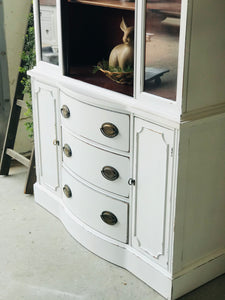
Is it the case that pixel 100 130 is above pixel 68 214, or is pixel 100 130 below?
above

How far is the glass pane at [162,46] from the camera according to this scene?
2.08 meters

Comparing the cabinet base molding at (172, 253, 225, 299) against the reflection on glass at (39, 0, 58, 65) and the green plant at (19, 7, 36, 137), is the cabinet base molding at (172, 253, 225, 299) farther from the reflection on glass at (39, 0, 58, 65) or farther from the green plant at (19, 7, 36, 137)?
the green plant at (19, 7, 36, 137)

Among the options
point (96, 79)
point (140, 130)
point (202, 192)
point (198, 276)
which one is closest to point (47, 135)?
point (96, 79)

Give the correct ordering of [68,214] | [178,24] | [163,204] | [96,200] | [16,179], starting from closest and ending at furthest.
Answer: [178,24]
[163,204]
[96,200]
[68,214]
[16,179]

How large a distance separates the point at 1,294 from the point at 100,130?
1009 mm

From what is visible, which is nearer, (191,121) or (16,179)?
(191,121)

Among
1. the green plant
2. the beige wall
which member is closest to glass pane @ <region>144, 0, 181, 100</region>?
the green plant

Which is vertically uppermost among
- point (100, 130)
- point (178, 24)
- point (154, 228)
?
point (178, 24)

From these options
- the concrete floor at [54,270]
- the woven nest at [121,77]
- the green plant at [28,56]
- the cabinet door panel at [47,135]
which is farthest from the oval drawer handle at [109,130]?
the green plant at [28,56]

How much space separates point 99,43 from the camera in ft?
10.2

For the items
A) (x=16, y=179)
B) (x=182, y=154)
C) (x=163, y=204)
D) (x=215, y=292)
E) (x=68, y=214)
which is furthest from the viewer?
(x=16, y=179)

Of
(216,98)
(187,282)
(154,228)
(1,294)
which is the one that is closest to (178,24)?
(216,98)

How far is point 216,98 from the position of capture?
2.26 meters

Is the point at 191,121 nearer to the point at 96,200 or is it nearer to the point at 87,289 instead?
the point at 96,200
